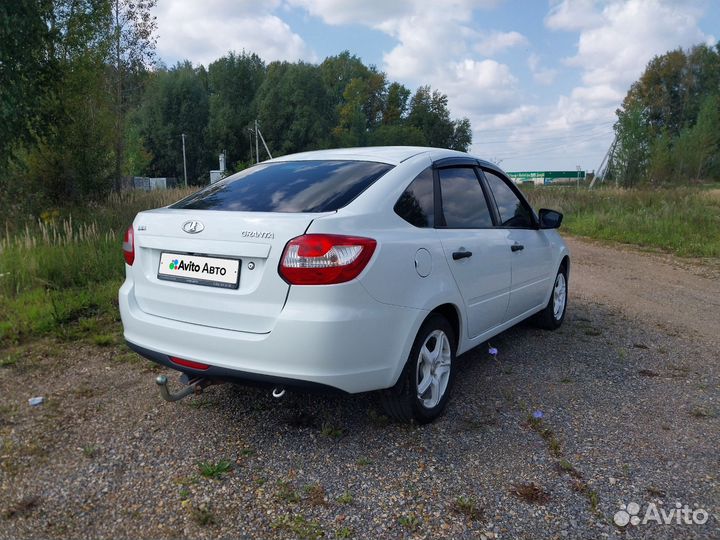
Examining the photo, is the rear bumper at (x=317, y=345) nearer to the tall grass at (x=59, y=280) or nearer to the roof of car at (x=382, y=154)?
the roof of car at (x=382, y=154)

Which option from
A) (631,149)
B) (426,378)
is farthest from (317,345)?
(631,149)

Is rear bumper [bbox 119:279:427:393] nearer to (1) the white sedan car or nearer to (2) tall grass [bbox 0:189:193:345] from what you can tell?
(1) the white sedan car

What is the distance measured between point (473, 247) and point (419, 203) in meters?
0.58

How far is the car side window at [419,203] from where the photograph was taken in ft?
10.9

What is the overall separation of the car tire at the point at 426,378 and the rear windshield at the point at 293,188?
0.92 meters

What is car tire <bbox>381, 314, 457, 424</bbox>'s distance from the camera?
10.7 ft

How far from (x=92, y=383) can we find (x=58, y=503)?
1609 mm

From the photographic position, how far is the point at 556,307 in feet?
19.2

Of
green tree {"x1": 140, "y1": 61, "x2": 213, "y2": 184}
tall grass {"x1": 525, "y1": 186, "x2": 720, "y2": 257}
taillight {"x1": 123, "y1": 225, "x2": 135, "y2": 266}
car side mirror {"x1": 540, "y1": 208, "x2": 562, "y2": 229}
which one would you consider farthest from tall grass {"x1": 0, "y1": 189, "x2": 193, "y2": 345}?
green tree {"x1": 140, "y1": 61, "x2": 213, "y2": 184}

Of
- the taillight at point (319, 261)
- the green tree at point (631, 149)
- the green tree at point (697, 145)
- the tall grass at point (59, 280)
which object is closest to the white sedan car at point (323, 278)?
the taillight at point (319, 261)

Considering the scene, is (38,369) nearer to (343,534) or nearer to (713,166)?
(343,534)

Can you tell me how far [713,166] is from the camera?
63.7 meters

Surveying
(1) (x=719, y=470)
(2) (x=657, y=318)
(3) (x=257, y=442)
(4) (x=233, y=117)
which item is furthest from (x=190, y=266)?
(4) (x=233, y=117)

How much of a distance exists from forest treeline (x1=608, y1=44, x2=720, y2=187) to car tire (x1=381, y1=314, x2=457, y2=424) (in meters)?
29.8
